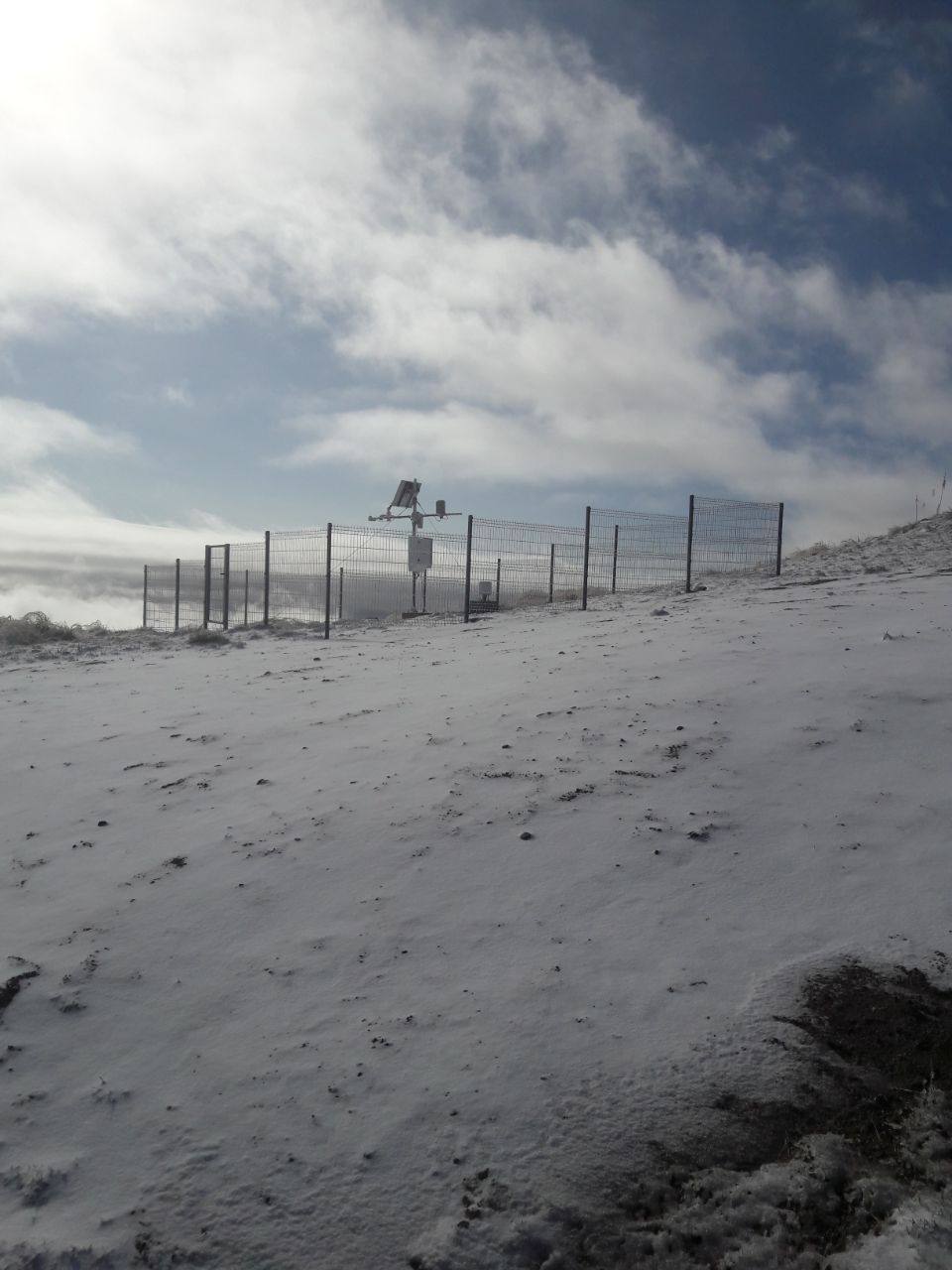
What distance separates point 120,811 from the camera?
456 centimetres

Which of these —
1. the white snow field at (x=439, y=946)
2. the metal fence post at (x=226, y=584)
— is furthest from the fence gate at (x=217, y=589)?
the white snow field at (x=439, y=946)

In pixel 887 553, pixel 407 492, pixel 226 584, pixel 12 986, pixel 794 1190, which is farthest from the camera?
pixel 407 492

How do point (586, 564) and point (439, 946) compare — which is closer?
point (439, 946)

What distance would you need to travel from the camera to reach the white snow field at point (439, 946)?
201cm

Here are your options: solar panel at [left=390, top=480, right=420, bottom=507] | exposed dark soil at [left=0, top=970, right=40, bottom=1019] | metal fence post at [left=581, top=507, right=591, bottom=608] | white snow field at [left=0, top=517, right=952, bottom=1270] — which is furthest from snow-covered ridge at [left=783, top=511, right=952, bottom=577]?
exposed dark soil at [left=0, top=970, right=40, bottom=1019]

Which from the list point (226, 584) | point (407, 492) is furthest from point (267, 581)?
point (407, 492)

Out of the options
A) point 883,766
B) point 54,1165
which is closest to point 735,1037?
point 54,1165

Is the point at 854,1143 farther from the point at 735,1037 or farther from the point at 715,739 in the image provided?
the point at 715,739

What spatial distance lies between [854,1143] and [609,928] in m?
1.06

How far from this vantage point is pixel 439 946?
299 centimetres

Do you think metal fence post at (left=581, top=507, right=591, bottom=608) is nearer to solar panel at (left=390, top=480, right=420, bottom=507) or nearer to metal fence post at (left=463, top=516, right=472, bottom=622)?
metal fence post at (left=463, top=516, right=472, bottom=622)

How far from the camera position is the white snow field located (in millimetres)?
2008

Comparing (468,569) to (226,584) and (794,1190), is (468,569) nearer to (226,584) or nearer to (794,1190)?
(226,584)

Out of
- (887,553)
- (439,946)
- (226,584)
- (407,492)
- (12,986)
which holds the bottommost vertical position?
(12,986)
